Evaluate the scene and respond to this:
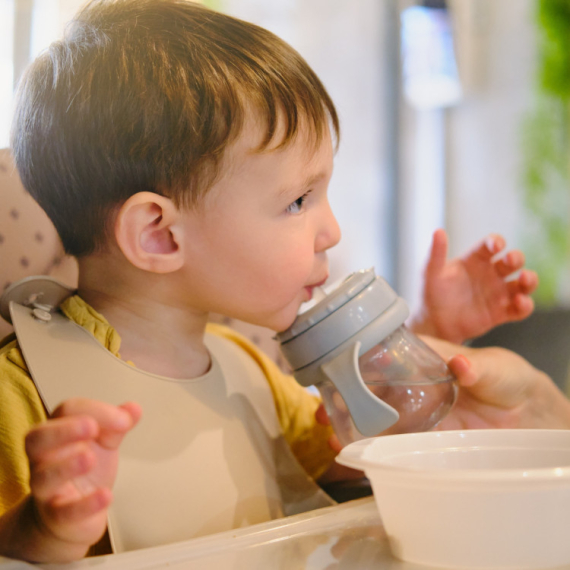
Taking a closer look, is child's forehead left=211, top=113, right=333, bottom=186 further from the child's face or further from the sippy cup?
the sippy cup

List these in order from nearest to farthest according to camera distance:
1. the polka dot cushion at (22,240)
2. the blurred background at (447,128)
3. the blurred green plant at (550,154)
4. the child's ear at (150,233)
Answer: the child's ear at (150,233) < the polka dot cushion at (22,240) < the blurred background at (447,128) < the blurred green plant at (550,154)

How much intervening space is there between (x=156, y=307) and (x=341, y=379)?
0.81ft

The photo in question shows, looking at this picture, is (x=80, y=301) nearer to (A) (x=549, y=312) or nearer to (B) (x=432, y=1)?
(A) (x=549, y=312)

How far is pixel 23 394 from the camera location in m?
0.64

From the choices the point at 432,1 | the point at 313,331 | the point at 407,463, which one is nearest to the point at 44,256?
the point at 313,331

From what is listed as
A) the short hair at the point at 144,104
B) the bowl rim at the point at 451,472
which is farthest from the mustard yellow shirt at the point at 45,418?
the bowl rim at the point at 451,472

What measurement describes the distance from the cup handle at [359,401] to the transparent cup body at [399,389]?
4cm

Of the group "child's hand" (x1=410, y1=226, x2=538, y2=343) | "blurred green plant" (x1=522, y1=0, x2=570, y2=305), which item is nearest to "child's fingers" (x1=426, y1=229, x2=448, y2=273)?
"child's hand" (x1=410, y1=226, x2=538, y2=343)

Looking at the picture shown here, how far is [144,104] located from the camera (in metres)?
0.66

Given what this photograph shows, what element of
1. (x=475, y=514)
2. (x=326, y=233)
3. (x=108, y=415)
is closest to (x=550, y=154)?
(x=326, y=233)

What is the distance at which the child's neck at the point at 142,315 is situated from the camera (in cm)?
75

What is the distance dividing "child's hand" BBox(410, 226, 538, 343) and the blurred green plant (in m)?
1.25

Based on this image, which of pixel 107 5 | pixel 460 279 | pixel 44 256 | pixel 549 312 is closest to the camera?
pixel 107 5

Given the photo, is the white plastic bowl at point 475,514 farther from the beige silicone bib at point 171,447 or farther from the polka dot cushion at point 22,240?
the polka dot cushion at point 22,240
